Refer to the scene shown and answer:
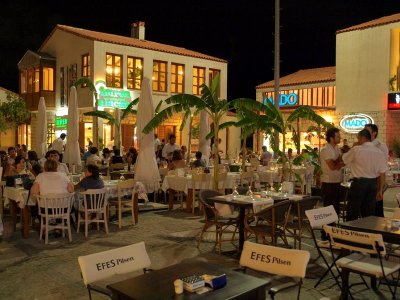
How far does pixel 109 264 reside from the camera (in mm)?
4375

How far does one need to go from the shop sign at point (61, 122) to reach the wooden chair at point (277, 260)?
73.3 feet

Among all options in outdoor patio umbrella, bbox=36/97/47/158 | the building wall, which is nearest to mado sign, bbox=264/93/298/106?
the building wall

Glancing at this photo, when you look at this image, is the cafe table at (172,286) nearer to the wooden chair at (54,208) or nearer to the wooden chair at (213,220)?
the wooden chair at (213,220)

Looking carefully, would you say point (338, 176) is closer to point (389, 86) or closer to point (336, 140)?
point (336, 140)

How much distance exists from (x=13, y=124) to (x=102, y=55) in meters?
8.97

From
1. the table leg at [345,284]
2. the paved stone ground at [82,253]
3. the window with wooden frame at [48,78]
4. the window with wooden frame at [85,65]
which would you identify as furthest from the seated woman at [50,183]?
the window with wooden frame at [48,78]

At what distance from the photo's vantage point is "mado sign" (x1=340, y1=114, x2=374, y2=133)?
22500 mm

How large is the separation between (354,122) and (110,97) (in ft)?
39.8

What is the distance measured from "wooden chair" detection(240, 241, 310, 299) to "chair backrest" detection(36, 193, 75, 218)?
4890 mm

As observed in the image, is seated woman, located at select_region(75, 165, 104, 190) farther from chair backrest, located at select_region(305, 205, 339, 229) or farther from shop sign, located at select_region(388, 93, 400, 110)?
shop sign, located at select_region(388, 93, 400, 110)

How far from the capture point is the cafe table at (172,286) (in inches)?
140

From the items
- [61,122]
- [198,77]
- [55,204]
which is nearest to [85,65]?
[61,122]

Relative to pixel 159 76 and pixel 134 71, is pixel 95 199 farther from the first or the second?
pixel 159 76

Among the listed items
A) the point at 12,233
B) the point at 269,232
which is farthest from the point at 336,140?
the point at 12,233
